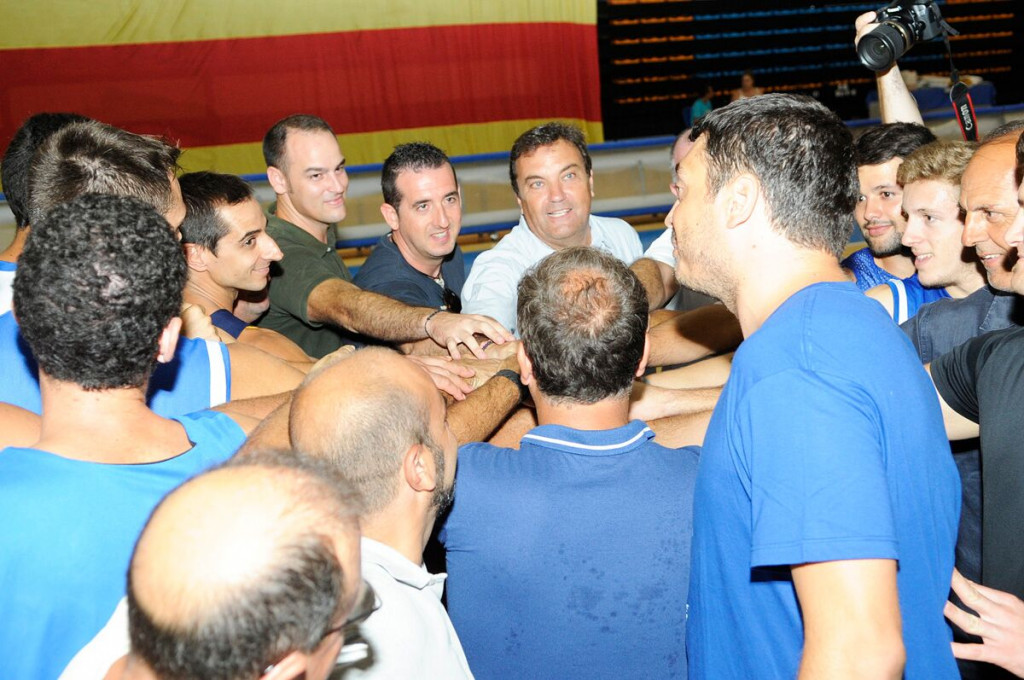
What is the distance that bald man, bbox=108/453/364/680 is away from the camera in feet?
2.32

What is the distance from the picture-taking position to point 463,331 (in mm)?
2273

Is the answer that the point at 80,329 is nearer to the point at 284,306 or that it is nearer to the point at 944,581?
the point at 944,581

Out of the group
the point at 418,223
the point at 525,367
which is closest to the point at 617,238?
the point at 418,223

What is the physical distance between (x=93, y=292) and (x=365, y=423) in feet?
1.44

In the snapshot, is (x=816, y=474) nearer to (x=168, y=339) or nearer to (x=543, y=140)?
(x=168, y=339)

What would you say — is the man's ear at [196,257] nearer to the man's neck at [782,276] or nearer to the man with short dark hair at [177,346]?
the man with short dark hair at [177,346]

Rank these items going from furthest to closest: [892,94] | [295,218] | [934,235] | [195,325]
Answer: [295,218]
[892,94]
[934,235]
[195,325]

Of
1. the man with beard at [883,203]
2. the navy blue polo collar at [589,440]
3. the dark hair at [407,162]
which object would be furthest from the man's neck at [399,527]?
the dark hair at [407,162]

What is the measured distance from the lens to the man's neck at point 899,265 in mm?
2816

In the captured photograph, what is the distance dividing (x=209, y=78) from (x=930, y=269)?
9.42 meters

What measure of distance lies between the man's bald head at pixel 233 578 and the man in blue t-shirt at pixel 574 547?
0.66 meters

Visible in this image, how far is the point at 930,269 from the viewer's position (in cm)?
241

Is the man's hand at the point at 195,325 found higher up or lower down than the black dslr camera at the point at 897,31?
lower down

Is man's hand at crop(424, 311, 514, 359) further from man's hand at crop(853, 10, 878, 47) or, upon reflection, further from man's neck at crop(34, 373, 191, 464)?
man's hand at crop(853, 10, 878, 47)
